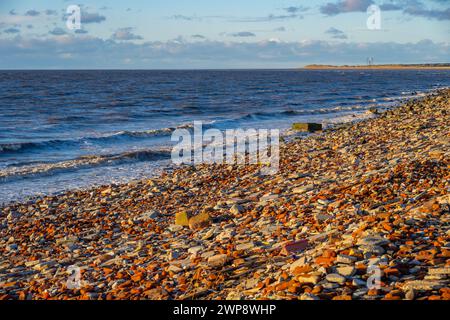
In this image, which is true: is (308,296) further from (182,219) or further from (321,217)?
(182,219)

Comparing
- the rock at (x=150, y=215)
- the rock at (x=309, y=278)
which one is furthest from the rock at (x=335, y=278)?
the rock at (x=150, y=215)

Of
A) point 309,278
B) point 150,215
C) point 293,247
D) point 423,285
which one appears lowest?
point 150,215

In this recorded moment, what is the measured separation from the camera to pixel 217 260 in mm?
7223

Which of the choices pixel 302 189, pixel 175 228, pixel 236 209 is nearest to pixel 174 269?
pixel 175 228

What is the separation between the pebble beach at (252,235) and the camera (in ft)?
19.0

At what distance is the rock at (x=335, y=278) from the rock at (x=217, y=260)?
6.17ft

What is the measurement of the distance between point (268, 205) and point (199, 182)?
166 inches

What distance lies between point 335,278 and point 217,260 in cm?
209

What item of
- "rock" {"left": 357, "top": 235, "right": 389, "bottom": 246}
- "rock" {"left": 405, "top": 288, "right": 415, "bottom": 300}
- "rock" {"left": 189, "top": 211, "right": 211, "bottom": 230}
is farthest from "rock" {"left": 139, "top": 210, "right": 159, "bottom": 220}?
"rock" {"left": 405, "top": 288, "right": 415, "bottom": 300}

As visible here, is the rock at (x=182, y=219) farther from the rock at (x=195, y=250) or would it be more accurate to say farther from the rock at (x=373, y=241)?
the rock at (x=373, y=241)

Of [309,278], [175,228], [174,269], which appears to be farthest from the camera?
[175,228]

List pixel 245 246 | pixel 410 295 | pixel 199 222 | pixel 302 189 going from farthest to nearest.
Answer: pixel 302 189
pixel 199 222
pixel 245 246
pixel 410 295

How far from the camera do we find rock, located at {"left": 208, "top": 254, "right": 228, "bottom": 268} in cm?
712

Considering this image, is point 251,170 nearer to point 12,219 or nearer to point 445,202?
point 12,219
